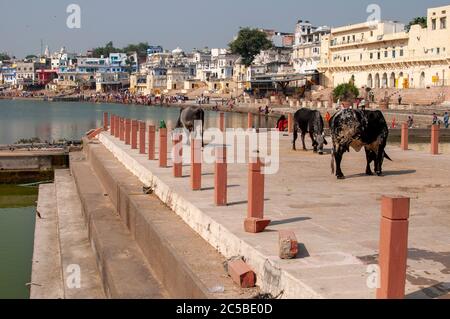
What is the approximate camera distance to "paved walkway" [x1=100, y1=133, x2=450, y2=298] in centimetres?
575

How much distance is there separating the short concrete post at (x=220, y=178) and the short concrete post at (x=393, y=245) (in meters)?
4.24

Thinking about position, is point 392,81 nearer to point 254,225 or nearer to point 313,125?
point 313,125

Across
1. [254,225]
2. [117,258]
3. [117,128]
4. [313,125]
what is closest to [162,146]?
[117,258]

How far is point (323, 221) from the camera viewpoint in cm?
821

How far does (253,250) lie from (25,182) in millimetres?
17340

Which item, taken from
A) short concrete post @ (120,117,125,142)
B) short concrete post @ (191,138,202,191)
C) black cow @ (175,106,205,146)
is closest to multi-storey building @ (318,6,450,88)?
short concrete post @ (120,117,125,142)

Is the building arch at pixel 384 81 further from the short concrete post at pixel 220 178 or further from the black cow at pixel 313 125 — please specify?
the short concrete post at pixel 220 178

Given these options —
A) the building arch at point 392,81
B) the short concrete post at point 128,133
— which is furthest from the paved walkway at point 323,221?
the building arch at point 392,81

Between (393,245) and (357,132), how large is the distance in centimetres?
782

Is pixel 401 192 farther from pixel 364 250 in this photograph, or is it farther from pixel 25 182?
pixel 25 182

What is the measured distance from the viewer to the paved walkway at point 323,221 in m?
5.75

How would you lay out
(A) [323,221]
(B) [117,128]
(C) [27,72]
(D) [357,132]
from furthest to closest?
(C) [27,72], (B) [117,128], (D) [357,132], (A) [323,221]

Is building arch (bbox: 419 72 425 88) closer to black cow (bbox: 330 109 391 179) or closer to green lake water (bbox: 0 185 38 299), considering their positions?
green lake water (bbox: 0 185 38 299)

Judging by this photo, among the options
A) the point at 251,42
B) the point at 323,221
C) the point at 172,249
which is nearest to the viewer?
the point at 172,249
